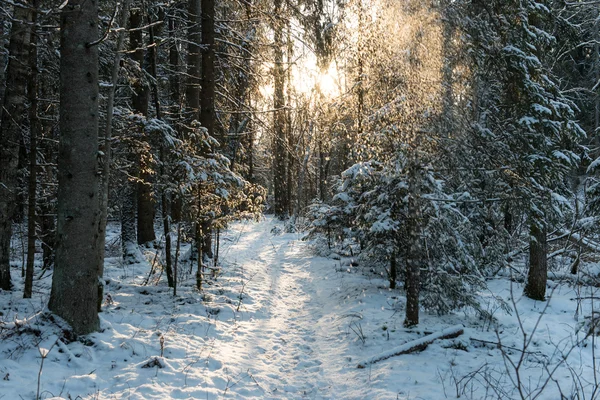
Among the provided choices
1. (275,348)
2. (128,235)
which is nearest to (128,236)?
(128,235)

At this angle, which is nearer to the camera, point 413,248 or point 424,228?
point 413,248

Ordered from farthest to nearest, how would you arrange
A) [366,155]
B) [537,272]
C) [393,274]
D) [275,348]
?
1. [393,274]
2. [537,272]
3. [366,155]
4. [275,348]

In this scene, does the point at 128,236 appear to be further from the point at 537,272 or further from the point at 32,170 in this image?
the point at 537,272

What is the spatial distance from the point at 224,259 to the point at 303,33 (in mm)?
7006

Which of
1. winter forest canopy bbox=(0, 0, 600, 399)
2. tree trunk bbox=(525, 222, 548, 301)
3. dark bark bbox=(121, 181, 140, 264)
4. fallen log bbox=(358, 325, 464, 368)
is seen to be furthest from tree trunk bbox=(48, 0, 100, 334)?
tree trunk bbox=(525, 222, 548, 301)

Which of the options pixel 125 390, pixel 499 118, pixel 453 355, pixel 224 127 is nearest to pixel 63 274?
pixel 125 390

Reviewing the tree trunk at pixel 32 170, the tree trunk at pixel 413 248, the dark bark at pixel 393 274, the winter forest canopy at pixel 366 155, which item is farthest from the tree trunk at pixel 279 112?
the tree trunk at pixel 32 170

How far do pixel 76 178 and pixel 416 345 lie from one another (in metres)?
5.24

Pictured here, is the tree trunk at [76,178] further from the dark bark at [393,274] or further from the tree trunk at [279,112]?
the dark bark at [393,274]

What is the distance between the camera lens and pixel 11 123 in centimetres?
610

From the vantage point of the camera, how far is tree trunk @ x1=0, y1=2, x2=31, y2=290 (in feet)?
19.9

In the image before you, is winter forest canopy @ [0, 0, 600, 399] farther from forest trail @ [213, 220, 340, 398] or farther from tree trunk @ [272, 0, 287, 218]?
forest trail @ [213, 220, 340, 398]

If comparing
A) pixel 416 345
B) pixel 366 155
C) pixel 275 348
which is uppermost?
pixel 366 155

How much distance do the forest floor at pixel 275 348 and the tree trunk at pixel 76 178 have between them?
359 mm
